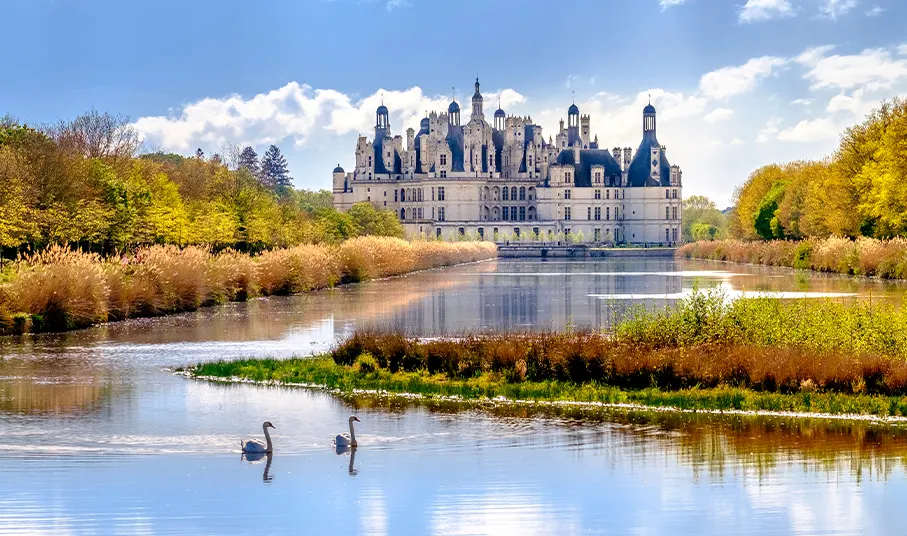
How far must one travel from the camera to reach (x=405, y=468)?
1527cm

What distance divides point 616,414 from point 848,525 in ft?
21.0

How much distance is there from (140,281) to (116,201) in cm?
1368

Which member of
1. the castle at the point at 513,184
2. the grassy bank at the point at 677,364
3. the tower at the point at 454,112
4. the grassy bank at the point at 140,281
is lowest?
the grassy bank at the point at 677,364

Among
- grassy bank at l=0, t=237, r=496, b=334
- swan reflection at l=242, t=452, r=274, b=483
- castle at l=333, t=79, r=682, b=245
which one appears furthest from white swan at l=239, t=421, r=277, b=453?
castle at l=333, t=79, r=682, b=245

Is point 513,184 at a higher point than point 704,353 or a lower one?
higher

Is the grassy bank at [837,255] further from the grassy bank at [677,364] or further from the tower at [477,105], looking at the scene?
the tower at [477,105]

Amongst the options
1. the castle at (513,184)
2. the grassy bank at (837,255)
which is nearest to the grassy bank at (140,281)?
the grassy bank at (837,255)

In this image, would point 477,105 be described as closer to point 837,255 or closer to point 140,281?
point 837,255

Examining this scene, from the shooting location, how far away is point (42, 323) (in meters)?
32.5

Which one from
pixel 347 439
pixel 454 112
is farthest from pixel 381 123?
pixel 347 439

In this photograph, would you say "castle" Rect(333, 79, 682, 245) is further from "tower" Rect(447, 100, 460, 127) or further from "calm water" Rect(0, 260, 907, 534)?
→ "calm water" Rect(0, 260, 907, 534)

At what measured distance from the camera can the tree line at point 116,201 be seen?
44.2 metres

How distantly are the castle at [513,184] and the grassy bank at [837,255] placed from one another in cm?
8675

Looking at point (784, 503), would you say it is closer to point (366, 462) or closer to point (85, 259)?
point (366, 462)
